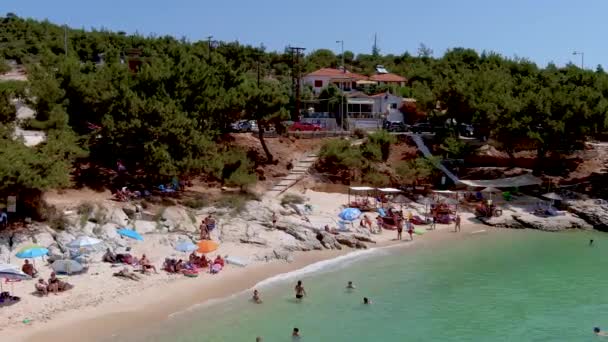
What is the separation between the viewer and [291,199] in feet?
130

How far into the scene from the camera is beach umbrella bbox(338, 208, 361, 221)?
36.8m

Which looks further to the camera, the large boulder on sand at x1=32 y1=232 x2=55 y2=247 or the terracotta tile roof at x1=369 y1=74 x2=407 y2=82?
the terracotta tile roof at x1=369 y1=74 x2=407 y2=82

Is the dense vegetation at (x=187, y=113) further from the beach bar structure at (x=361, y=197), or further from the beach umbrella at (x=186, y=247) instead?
the beach umbrella at (x=186, y=247)

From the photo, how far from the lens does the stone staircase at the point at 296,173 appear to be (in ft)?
139

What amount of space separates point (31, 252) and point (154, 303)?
544 cm

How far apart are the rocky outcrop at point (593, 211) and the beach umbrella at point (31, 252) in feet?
109

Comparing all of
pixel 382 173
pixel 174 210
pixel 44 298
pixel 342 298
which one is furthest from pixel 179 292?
pixel 382 173

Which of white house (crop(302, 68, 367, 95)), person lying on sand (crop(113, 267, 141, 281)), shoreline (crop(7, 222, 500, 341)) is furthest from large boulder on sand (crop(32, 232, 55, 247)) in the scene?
white house (crop(302, 68, 367, 95))

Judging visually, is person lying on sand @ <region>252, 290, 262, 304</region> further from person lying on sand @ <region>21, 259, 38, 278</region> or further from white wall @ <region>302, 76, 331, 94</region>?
white wall @ <region>302, 76, 331, 94</region>

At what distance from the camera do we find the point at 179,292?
2606 cm

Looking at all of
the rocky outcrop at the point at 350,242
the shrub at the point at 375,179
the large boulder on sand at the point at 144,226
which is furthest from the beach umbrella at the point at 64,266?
the shrub at the point at 375,179

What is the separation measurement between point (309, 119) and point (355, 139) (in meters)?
8.30

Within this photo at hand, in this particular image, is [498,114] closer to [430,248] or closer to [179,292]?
[430,248]

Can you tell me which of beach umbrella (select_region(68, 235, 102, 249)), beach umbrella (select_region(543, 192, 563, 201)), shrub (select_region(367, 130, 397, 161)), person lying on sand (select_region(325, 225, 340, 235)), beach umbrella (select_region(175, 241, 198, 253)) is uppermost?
shrub (select_region(367, 130, 397, 161))
